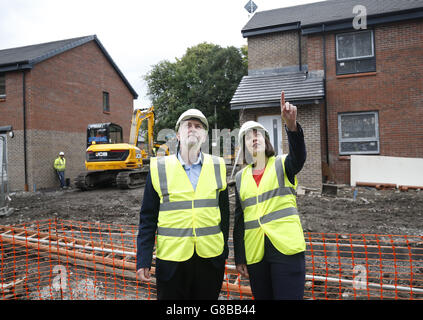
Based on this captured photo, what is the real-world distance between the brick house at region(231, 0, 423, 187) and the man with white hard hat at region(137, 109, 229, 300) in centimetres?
958

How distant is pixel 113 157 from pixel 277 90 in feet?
24.7

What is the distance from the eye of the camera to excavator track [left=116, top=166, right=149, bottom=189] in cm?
1296

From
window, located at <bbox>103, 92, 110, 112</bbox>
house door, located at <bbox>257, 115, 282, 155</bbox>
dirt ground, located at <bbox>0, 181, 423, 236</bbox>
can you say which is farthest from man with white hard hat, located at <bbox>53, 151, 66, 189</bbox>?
house door, located at <bbox>257, 115, 282, 155</bbox>

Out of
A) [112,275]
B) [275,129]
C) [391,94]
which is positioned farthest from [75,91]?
[391,94]

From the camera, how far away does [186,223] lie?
2178 millimetres

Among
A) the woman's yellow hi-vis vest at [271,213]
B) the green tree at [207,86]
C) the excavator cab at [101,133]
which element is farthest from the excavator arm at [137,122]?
the green tree at [207,86]

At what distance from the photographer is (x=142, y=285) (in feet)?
14.3

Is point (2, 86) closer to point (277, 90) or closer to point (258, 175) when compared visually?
point (277, 90)

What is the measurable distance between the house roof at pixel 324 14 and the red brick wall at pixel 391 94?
458 mm

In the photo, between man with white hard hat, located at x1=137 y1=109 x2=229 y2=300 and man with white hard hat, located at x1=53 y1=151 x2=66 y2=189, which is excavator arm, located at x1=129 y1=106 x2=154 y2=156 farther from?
man with white hard hat, located at x1=137 y1=109 x2=229 y2=300

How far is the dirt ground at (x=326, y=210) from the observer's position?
670cm

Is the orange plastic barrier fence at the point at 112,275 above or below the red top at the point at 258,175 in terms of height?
below

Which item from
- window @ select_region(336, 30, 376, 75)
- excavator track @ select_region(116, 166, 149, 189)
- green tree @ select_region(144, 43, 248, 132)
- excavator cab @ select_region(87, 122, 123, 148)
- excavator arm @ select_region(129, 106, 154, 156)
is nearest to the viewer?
window @ select_region(336, 30, 376, 75)

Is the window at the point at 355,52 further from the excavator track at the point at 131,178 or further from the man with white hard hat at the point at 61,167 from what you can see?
the man with white hard hat at the point at 61,167
